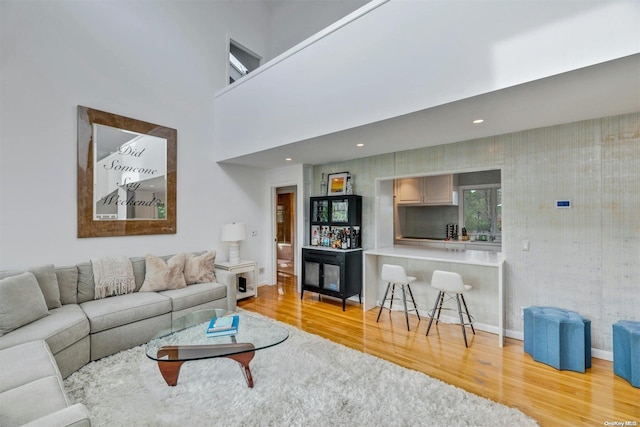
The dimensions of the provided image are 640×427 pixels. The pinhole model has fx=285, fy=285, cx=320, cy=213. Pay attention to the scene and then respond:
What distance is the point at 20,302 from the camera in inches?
95.1

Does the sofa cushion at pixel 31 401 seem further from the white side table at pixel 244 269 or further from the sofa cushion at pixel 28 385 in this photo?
the white side table at pixel 244 269

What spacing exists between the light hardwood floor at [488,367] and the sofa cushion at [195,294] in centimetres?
70

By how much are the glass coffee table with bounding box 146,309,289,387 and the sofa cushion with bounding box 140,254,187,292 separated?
1.12 meters

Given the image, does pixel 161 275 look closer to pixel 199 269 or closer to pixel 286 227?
pixel 199 269

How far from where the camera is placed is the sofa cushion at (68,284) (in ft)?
9.86

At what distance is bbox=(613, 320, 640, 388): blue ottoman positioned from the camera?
2.27 m

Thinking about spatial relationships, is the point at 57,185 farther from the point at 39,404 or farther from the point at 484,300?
the point at 484,300

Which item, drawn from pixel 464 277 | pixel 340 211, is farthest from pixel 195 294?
pixel 464 277

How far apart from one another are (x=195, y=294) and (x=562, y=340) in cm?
387

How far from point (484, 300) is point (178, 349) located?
3382 millimetres

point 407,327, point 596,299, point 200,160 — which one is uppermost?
point 200,160

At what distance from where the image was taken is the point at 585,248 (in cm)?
286

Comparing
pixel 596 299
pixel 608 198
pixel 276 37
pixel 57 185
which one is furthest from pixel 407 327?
pixel 276 37

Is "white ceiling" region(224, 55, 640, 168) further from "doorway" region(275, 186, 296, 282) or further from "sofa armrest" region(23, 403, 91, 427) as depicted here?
"doorway" region(275, 186, 296, 282)
